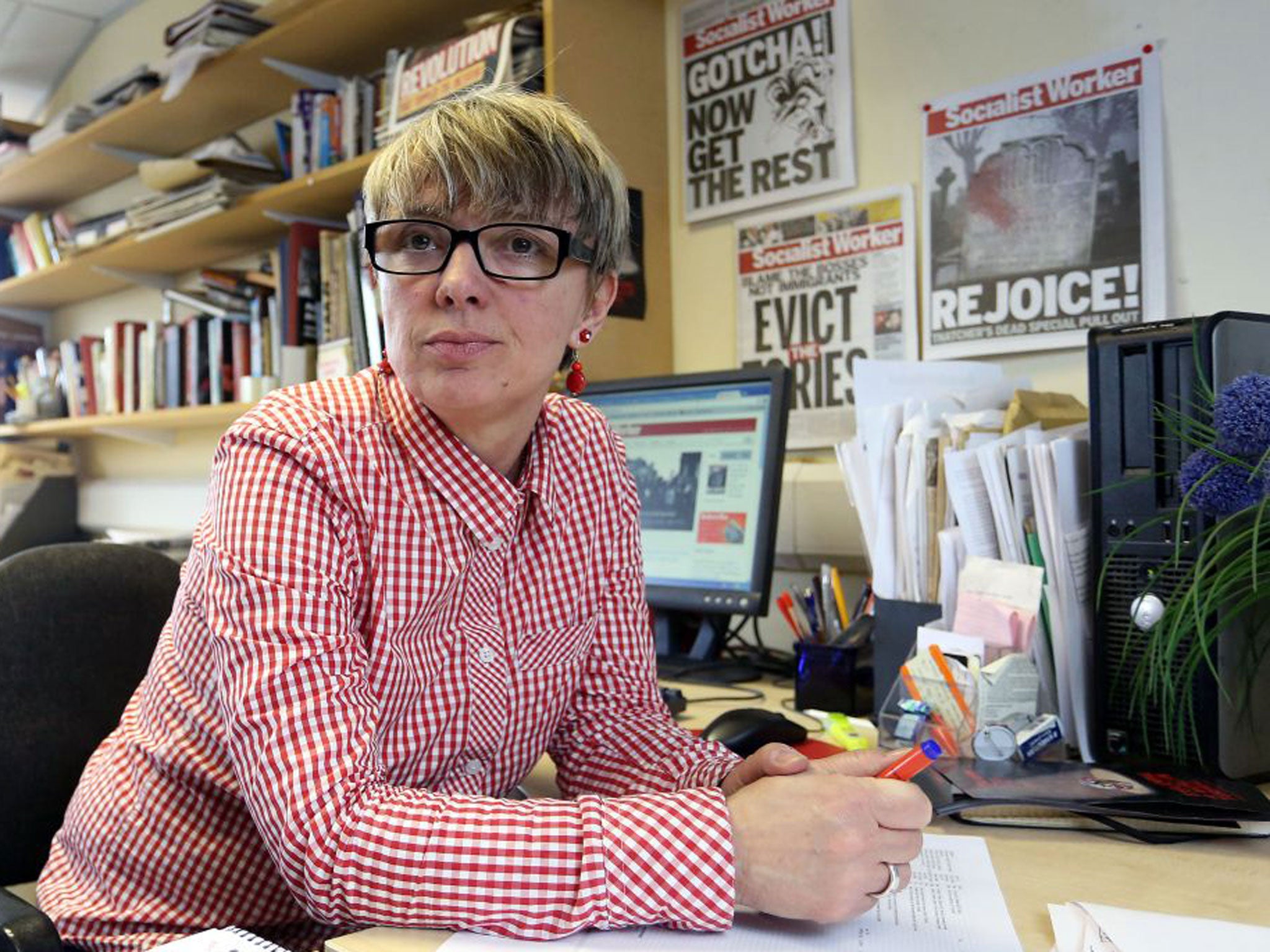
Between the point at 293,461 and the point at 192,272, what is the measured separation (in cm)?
257

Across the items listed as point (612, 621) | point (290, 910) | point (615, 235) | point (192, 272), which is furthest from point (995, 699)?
point (192, 272)

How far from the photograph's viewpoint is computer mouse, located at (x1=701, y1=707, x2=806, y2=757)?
3.71ft

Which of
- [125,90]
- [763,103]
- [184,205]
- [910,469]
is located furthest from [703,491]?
[125,90]

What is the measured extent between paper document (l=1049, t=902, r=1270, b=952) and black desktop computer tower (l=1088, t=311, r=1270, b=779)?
1.04 ft

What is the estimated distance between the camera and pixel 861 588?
1.68m

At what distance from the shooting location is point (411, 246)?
0.95m

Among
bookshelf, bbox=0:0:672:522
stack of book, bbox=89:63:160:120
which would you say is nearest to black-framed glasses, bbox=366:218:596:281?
bookshelf, bbox=0:0:672:522

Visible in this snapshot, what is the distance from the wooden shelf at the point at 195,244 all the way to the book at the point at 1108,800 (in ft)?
5.08

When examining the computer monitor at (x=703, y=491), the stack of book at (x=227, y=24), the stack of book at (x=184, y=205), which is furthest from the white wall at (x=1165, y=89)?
the stack of book at (x=184, y=205)

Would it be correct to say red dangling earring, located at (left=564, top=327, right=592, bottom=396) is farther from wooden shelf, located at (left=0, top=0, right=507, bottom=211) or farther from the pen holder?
wooden shelf, located at (left=0, top=0, right=507, bottom=211)

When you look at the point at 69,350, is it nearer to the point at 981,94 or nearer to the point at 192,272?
the point at 192,272

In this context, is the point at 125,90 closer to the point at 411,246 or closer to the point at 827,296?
the point at 827,296

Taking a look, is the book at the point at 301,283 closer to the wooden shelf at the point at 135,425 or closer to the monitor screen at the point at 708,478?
the wooden shelf at the point at 135,425

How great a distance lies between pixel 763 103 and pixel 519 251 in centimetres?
102
